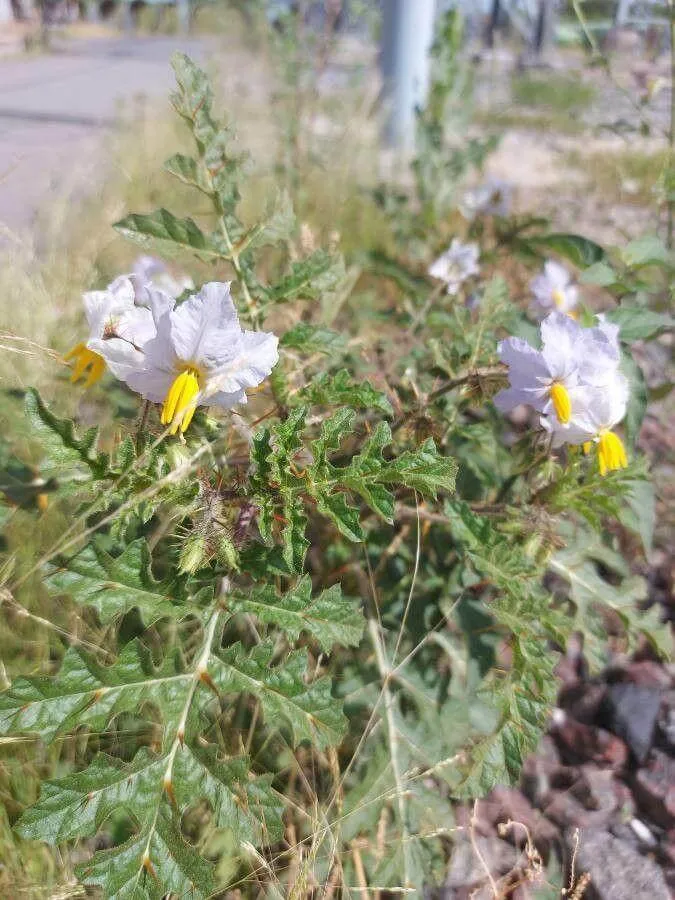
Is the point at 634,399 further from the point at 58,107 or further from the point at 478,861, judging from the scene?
the point at 58,107

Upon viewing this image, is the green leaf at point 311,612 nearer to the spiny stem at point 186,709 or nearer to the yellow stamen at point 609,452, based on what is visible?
the spiny stem at point 186,709

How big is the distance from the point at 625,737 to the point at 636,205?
14.0ft

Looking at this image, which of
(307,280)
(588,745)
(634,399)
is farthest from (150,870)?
(634,399)

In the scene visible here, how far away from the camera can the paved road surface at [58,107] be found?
425cm

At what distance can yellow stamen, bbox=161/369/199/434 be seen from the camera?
103 centimetres

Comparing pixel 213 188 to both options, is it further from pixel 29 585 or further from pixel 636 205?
pixel 636 205

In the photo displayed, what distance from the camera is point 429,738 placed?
149 cm

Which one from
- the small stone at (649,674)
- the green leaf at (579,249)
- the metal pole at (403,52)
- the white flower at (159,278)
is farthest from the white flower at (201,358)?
the metal pole at (403,52)

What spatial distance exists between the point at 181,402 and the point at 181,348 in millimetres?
78

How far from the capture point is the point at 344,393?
1.21 metres

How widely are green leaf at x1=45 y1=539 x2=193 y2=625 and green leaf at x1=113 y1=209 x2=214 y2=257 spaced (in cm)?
57

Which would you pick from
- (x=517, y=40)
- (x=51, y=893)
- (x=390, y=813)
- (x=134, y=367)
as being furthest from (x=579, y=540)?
(x=517, y=40)

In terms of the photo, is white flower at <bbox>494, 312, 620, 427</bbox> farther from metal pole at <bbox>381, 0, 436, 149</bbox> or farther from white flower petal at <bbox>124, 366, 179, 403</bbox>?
metal pole at <bbox>381, 0, 436, 149</bbox>

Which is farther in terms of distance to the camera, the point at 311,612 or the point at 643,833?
the point at 643,833
